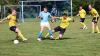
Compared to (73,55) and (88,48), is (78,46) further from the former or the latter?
(73,55)

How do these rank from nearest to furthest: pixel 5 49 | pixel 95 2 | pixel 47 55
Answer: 1. pixel 47 55
2. pixel 5 49
3. pixel 95 2

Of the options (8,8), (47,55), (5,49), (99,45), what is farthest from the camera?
(8,8)

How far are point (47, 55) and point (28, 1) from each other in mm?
51873

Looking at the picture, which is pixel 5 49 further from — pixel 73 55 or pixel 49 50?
pixel 73 55

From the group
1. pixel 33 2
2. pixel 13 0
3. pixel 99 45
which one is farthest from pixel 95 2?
pixel 99 45

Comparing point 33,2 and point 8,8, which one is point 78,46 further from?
point 33,2

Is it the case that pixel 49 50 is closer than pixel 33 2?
Yes

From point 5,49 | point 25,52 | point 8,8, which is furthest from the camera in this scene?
point 8,8

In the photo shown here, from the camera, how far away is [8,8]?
53.1 meters

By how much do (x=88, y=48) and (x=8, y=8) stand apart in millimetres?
36093

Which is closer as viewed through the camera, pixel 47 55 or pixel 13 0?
pixel 47 55

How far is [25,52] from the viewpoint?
1655 cm

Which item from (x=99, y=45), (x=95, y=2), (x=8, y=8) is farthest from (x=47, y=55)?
(x=95, y=2)

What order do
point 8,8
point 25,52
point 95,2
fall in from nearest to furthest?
1. point 25,52
2. point 8,8
3. point 95,2
